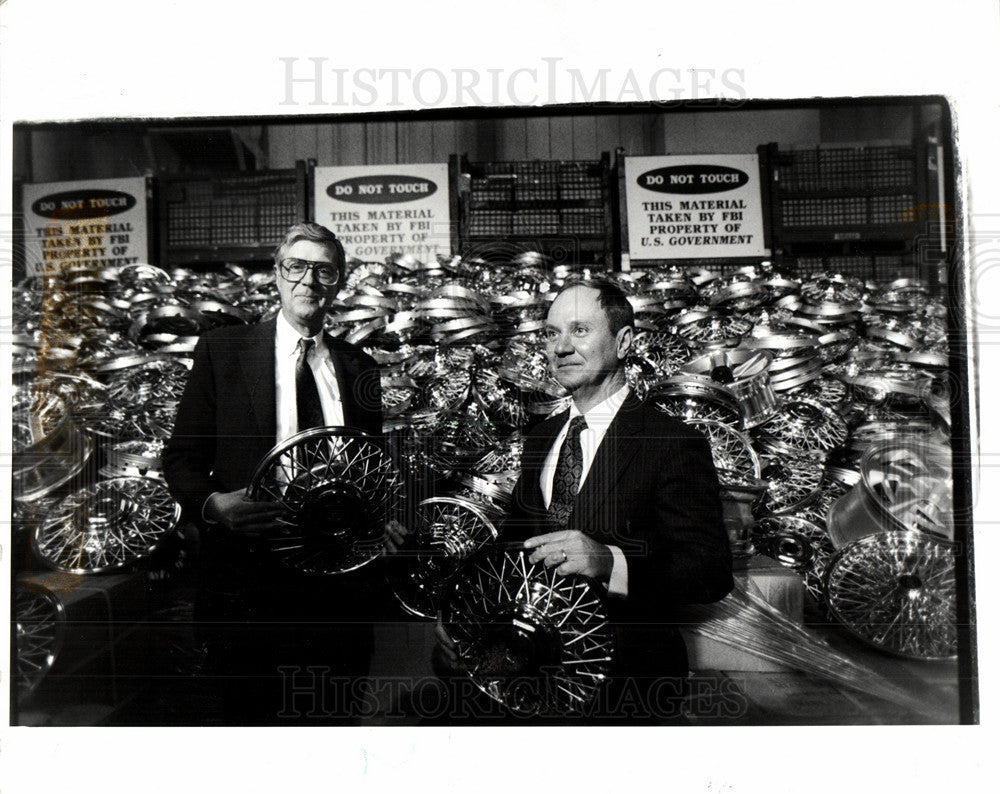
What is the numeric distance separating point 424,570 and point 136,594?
1.28 m

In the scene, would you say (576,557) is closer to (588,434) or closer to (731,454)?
(588,434)

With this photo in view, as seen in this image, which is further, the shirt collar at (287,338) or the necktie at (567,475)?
the shirt collar at (287,338)

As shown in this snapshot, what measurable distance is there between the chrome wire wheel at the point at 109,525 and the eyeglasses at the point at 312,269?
110cm

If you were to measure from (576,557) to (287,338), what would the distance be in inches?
62.6

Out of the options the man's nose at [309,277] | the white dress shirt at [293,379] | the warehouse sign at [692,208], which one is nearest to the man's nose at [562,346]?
the warehouse sign at [692,208]

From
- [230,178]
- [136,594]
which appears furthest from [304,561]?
[230,178]

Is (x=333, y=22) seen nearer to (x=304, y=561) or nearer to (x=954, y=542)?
(x=304, y=561)

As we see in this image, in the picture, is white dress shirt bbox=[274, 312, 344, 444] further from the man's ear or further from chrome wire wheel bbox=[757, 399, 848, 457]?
chrome wire wheel bbox=[757, 399, 848, 457]

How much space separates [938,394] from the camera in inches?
143

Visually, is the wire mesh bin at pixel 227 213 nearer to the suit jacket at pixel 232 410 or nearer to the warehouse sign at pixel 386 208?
the warehouse sign at pixel 386 208

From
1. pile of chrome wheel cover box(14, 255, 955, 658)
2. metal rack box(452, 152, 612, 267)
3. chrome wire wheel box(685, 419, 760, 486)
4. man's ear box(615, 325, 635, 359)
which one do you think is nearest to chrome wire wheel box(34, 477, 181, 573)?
pile of chrome wheel cover box(14, 255, 955, 658)

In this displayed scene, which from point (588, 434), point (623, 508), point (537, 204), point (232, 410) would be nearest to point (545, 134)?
point (537, 204)

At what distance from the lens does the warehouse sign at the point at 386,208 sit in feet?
12.0

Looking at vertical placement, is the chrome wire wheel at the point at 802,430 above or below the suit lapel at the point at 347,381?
below
